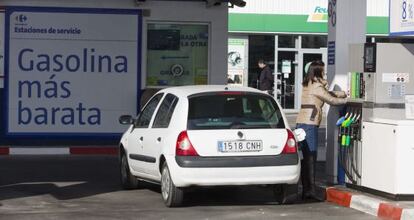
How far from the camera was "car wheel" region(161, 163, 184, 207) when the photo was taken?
933cm

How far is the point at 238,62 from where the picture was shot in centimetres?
2788

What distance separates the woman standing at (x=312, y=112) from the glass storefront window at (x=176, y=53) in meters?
5.88

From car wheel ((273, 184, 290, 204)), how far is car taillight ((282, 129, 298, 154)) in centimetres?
54

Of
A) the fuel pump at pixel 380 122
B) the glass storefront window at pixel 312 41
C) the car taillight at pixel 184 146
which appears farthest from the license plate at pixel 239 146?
the glass storefront window at pixel 312 41

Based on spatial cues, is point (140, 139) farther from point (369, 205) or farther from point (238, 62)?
point (238, 62)

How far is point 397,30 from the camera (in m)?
10.4

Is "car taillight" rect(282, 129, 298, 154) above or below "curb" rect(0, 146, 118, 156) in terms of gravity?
above

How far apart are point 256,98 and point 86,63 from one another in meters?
6.84

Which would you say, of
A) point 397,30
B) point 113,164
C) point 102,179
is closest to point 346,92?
point 397,30

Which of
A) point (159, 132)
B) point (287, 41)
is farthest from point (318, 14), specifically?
point (159, 132)

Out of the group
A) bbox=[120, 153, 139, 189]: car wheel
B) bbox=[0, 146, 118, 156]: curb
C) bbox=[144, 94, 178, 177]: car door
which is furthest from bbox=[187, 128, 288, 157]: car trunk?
bbox=[0, 146, 118, 156]: curb

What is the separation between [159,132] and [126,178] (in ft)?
5.30

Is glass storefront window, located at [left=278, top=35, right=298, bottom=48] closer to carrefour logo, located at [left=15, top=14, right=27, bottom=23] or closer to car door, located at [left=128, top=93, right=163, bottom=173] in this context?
carrefour logo, located at [left=15, top=14, right=27, bottom=23]

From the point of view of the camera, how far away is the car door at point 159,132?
966cm
